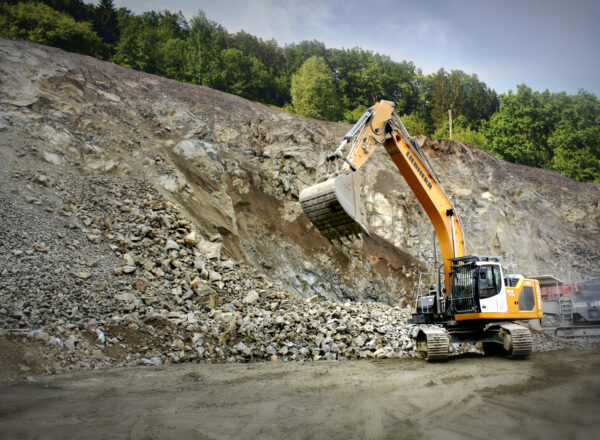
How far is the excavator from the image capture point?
8047 millimetres

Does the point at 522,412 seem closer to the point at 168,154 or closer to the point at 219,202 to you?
the point at 219,202

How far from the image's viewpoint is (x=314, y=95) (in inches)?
1476

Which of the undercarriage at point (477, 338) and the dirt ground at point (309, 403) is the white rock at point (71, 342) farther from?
the undercarriage at point (477, 338)

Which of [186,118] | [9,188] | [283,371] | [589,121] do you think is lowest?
[283,371]

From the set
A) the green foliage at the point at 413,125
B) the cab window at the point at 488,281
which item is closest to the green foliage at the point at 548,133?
the green foliage at the point at 413,125

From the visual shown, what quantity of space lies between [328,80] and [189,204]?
27.5m

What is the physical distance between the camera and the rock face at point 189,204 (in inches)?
393

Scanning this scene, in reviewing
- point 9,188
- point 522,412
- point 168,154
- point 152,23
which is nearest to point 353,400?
point 522,412

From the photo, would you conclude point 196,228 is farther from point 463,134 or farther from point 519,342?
point 463,134

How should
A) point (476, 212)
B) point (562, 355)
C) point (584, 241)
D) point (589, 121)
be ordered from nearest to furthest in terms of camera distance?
point (562, 355), point (476, 212), point (584, 241), point (589, 121)

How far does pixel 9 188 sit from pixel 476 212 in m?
20.8

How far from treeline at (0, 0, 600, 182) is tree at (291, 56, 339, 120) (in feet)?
0.29

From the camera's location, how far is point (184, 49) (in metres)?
39.2

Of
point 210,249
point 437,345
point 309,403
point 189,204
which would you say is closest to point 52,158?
point 189,204
